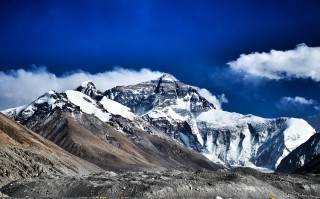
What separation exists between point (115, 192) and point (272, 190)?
25.7m

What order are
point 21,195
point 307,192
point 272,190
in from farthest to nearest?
1. point 307,192
2. point 272,190
3. point 21,195

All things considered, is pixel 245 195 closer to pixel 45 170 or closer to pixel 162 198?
pixel 162 198

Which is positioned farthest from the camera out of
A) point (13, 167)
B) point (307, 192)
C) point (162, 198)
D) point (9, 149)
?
point (9, 149)

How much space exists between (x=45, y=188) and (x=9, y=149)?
297 ft

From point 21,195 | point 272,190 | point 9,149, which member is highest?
point 9,149

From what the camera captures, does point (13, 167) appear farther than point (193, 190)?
Yes

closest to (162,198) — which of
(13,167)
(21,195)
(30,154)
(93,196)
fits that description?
(93,196)

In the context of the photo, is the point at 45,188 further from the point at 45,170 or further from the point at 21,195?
the point at 45,170

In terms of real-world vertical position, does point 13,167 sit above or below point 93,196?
above

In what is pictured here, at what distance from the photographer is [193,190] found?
252 feet

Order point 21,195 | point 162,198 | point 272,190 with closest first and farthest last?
point 162,198 < point 21,195 < point 272,190

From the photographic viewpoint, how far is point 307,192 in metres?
95.0

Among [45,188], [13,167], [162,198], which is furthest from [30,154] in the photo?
[162,198]

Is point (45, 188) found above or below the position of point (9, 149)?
below
